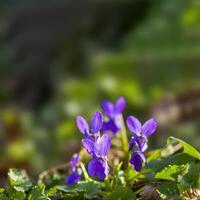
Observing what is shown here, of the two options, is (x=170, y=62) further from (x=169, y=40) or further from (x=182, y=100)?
(x=182, y=100)

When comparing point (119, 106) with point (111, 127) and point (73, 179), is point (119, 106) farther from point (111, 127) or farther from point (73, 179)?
point (73, 179)

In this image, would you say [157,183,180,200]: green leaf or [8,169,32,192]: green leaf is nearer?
[157,183,180,200]: green leaf

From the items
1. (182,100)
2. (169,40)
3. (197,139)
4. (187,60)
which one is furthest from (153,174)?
(169,40)

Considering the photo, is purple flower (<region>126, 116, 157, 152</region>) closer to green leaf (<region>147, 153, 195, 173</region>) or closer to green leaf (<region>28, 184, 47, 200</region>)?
green leaf (<region>147, 153, 195, 173</region>)

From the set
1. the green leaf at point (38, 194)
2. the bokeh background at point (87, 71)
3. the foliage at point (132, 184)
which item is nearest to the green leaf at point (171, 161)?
the foliage at point (132, 184)

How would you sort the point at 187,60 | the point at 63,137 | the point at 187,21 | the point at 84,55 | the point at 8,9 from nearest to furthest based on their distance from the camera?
the point at 63,137 → the point at 187,60 → the point at 187,21 → the point at 84,55 → the point at 8,9

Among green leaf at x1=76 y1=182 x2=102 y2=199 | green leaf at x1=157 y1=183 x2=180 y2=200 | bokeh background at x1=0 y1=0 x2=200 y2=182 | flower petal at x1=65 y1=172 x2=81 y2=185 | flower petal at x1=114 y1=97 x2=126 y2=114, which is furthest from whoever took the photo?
bokeh background at x1=0 y1=0 x2=200 y2=182

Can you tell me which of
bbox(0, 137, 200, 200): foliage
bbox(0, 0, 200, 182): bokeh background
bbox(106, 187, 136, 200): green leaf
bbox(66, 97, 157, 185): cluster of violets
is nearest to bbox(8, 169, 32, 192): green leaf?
bbox(0, 137, 200, 200): foliage
